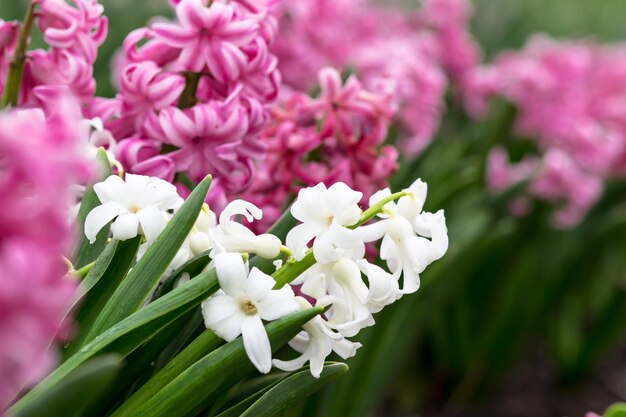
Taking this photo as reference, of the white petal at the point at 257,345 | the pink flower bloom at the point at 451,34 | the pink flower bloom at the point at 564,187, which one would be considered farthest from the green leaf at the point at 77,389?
the pink flower bloom at the point at 451,34

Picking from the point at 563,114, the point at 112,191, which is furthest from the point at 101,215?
the point at 563,114

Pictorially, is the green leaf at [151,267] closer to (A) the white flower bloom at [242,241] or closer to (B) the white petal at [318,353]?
(A) the white flower bloom at [242,241]

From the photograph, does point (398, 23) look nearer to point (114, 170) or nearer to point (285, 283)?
point (114, 170)

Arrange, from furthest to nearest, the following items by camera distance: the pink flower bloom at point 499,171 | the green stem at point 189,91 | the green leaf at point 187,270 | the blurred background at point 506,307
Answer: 1. the pink flower bloom at point 499,171
2. the blurred background at point 506,307
3. the green stem at point 189,91
4. the green leaf at point 187,270

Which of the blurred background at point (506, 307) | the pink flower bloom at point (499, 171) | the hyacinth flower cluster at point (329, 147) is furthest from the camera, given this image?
the pink flower bloom at point (499, 171)

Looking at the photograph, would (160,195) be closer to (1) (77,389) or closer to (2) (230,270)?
(2) (230,270)

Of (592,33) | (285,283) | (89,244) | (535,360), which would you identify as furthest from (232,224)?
(592,33)
